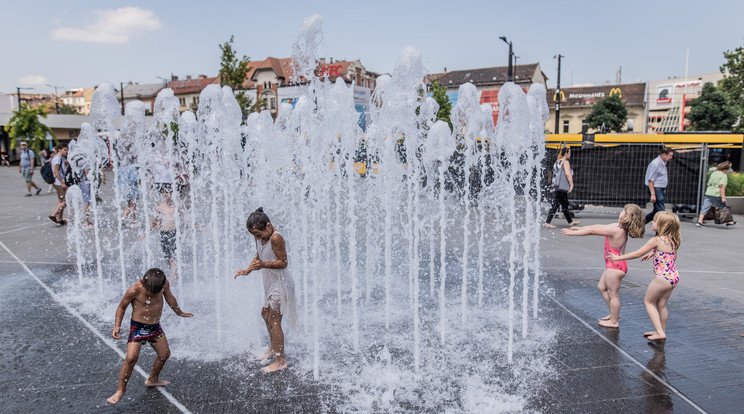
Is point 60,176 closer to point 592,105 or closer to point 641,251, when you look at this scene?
point 641,251

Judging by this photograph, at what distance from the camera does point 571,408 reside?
134 inches

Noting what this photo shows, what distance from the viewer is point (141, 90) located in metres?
99.5

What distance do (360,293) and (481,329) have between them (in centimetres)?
177

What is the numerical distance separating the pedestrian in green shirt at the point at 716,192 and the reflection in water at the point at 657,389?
882cm

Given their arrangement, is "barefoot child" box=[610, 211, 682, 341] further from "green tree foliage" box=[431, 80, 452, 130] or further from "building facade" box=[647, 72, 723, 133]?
"building facade" box=[647, 72, 723, 133]

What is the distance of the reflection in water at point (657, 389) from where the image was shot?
3449mm

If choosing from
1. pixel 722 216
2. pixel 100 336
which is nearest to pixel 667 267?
pixel 100 336

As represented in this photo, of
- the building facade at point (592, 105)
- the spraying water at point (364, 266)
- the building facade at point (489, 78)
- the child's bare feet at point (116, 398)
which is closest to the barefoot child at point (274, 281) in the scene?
the spraying water at point (364, 266)

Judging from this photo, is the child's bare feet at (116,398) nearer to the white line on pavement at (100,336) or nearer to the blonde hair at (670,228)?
the white line on pavement at (100,336)

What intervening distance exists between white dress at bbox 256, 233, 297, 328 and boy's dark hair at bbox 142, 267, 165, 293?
2.56 feet

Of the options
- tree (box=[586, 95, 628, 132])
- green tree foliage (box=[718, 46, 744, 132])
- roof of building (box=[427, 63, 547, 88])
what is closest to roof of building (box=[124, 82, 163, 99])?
roof of building (box=[427, 63, 547, 88])

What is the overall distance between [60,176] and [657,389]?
12.4 metres

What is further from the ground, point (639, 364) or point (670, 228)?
point (670, 228)

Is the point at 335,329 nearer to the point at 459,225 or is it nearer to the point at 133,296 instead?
the point at 133,296
